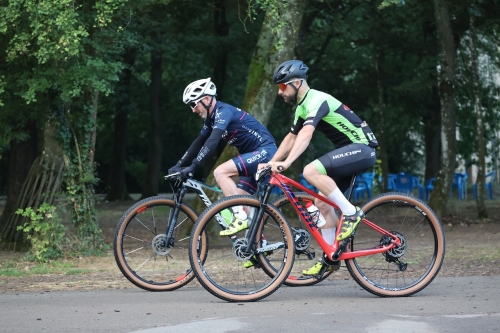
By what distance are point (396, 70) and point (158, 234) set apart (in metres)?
20.5

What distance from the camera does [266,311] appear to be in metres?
7.55

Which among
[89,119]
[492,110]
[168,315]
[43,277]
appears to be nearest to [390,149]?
[492,110]

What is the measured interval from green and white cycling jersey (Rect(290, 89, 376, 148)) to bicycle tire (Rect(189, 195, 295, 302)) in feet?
2.61

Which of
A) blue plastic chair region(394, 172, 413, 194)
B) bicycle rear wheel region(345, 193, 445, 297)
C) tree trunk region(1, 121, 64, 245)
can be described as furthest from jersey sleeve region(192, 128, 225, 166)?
blue plastic chair region(394, 172, 413, 194)

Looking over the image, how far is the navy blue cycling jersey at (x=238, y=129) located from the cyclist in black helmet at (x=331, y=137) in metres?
0.78

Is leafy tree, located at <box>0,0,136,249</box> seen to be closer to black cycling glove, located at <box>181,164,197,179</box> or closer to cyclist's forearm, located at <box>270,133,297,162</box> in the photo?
black cycling glove, located at <box>181,164,197,179</box>

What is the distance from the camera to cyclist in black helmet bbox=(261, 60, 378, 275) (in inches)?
321

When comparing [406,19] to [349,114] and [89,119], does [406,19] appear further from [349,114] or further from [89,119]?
[349,114]

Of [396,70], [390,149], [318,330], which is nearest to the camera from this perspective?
[318,330]

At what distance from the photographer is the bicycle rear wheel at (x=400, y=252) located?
8375 millimetres

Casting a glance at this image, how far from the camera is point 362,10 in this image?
2905cm

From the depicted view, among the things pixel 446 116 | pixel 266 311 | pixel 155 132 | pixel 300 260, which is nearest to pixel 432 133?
pixel 155 132

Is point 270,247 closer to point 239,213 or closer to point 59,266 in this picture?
point 239,213

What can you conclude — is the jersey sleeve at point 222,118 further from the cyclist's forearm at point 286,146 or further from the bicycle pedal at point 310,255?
the bicycle pedal at point 310,255
